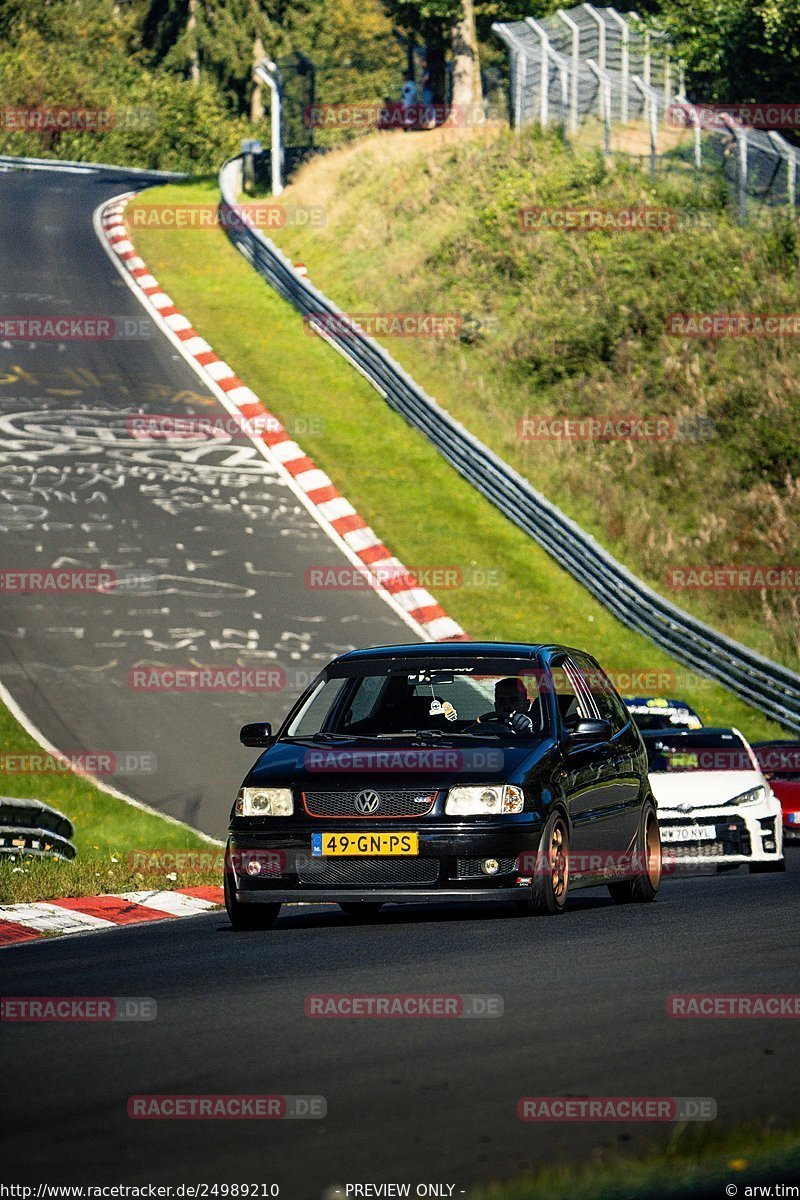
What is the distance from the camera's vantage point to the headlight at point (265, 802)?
10250mm

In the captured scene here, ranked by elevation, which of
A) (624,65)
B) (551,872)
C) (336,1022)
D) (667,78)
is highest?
(336,1022)

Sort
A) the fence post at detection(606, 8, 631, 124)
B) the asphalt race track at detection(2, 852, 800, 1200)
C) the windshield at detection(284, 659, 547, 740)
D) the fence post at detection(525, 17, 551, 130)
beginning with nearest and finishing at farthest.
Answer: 1. the asphalt race track at detection(2, 852, 800, 1200)
2. the windshield at detection(284, 659, 547, 740)
3. the fence post at detection(606, 8, 631, 124)
4. the fence post at detection(525, 17, 551, 130)

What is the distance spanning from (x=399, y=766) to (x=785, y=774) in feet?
33.8

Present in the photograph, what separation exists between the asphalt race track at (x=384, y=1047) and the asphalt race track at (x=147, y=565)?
7163mm

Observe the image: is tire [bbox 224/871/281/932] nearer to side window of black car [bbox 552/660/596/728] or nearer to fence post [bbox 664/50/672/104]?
side window of black car [bbox 552/660/596/728]

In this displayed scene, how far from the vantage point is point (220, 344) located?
35406mm

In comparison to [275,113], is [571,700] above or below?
above

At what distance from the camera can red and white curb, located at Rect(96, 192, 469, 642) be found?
24156 millimetres

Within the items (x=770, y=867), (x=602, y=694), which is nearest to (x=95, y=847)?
(x=602, y=694)

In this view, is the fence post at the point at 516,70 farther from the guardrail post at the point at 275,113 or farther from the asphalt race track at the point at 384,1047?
the asphalt race track at the point at 384,1047

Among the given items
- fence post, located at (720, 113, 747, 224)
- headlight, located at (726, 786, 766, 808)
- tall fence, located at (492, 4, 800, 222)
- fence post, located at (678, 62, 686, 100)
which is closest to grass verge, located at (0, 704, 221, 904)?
headlight, located at (726, 786, 766, 808)

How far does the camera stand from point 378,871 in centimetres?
1003

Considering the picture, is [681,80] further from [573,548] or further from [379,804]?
[379,804]

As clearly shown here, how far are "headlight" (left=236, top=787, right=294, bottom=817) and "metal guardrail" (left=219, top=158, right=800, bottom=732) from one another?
13.9 metres
